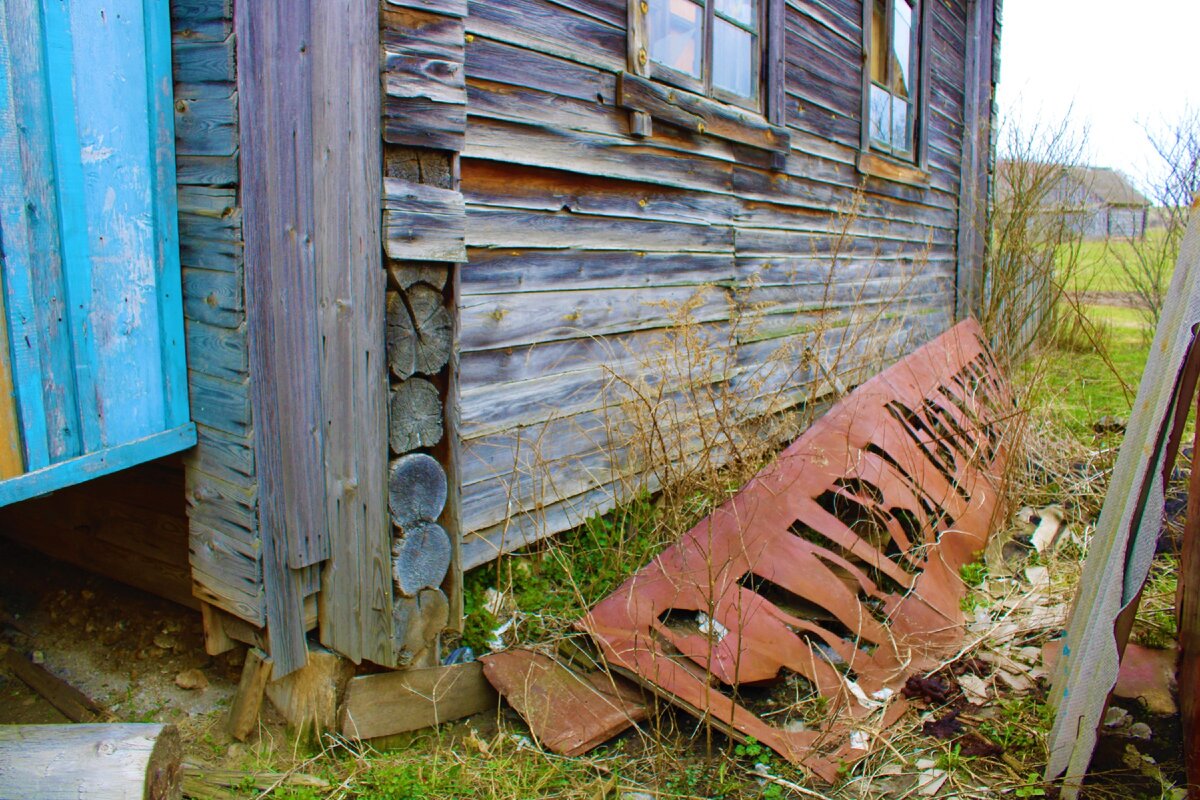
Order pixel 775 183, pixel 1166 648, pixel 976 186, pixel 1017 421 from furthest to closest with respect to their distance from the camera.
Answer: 1. pixel 976 186
2. pixel 775 183
3. pixel 1017 421
4. pixel 1166 648

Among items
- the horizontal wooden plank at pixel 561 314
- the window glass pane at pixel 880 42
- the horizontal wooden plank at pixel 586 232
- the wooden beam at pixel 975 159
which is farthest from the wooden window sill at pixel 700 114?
the wooden beam at pixel 975 159

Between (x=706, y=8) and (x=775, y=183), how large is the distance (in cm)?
111

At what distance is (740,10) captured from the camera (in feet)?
16.3

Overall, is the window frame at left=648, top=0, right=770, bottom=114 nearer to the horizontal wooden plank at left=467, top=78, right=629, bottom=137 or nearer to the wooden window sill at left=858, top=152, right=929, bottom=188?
the horizontal wooden plank at left=467, top=78, right=629, bottom=137

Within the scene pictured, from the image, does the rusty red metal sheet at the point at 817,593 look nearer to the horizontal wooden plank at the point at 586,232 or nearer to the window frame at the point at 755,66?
the horizontal wooden plank at the point at 586,232

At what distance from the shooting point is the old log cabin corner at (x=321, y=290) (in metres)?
2.07

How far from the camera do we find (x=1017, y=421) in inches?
174

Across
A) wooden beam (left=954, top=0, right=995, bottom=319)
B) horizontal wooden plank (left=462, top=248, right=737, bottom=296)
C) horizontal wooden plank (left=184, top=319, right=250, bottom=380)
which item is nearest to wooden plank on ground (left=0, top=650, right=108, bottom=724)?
horizontal wooden plank (left=184, top=319, right=250, bottom=380)

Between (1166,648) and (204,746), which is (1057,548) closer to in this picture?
(1166,648)

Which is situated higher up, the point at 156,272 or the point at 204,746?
the point at 156,272

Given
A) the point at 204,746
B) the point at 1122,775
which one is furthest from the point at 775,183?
the point at 204,746

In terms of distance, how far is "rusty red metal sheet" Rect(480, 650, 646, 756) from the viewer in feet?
8.55

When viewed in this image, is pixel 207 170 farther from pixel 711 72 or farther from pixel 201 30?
pixel 711 72

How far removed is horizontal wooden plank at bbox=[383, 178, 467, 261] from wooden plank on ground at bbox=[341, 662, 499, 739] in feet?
4.19
